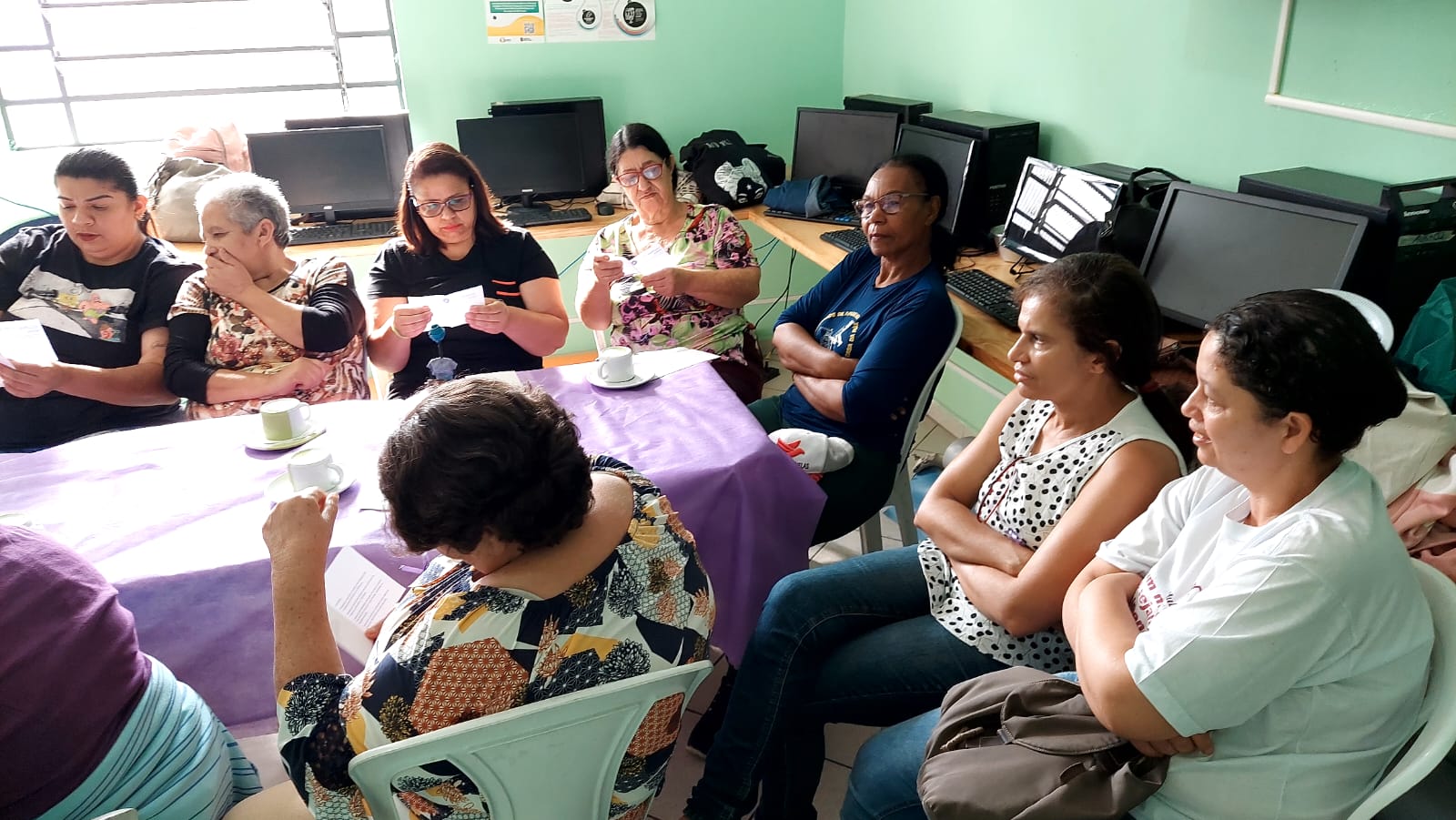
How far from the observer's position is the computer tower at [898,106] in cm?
345

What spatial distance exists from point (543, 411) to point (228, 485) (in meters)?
0.84

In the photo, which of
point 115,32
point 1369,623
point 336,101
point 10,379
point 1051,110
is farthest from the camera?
point 336,101

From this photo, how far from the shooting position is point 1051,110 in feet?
9.80

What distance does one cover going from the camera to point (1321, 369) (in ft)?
3.39

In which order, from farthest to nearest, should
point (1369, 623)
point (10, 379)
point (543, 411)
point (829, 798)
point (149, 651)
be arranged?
point (10, 379), point (829, 798), point (149, 651), point (543, 411), point (1369, 623)

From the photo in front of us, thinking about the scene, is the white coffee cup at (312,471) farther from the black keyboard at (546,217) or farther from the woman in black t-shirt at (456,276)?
the black keyboard at (546,217)

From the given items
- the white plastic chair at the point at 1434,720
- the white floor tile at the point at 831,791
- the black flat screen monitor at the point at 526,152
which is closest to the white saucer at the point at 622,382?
the white floor tile at the point at 831,791

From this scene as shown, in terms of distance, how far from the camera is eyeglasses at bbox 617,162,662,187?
261 cm

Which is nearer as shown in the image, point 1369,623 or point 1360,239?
point 1369,623

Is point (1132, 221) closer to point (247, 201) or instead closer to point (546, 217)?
point (247, 201)

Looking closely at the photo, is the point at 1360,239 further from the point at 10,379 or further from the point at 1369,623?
the point at 10,379

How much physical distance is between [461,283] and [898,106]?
1.86 meters

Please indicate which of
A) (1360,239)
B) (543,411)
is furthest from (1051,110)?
(543,411)

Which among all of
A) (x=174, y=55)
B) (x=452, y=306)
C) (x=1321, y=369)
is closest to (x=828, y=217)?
(x=452, y=306)
